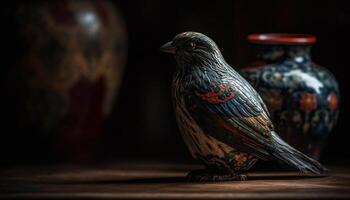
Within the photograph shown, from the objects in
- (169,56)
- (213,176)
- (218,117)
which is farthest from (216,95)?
(169,56)

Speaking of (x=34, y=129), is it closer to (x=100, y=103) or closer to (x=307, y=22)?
(x=100, y=103)

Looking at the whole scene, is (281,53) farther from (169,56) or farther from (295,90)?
(169,56)

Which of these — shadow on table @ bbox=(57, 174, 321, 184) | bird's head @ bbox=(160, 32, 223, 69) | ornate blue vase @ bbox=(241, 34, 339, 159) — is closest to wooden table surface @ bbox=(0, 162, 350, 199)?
shadow on table @ bbox=(57, 174, 321, 184)

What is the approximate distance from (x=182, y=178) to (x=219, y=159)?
0.13 meters

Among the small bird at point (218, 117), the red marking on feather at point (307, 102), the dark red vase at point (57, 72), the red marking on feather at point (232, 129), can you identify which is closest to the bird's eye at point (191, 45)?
the small bird at point (218, 117)

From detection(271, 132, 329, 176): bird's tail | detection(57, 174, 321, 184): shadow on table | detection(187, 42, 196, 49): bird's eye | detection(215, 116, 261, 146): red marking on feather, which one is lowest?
detection(57, 174, 321, 184): shadow on table

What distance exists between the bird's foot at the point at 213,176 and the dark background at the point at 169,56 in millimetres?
517

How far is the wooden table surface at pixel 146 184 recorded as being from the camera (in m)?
1.61

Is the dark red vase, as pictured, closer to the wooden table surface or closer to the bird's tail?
the wooden table surface

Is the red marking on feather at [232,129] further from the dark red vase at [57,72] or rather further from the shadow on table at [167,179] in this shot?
the dark red vase at [57,72]

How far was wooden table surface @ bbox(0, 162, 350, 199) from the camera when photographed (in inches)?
63.5

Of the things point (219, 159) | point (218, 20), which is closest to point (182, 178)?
point (219, 159)

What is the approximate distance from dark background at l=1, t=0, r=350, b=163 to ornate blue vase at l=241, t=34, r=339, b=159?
25 centimetres

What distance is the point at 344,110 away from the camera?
2484 millimetres
